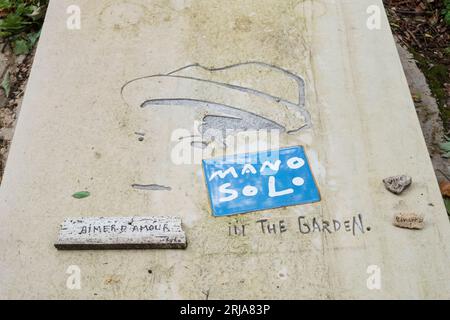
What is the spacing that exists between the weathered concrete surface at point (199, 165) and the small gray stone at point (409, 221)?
0.02 meters

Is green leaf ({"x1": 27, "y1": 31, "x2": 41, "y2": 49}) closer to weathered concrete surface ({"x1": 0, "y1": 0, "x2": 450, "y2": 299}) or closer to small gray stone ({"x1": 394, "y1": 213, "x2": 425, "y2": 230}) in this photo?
weathered concrete surface ({"x1": 0, "y1": 0, "x2": 450, "y2": 299})

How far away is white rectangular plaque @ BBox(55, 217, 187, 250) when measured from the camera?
1998 millimetres

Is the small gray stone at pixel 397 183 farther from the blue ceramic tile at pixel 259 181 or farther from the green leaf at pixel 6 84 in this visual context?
the green leaf at pixel 6 84

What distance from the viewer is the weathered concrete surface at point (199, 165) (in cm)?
196

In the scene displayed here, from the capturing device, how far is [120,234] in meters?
2.01

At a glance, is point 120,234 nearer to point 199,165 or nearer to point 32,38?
point 199,165

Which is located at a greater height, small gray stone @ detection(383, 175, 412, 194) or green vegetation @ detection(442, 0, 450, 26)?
green vegetation @ detection(442, 0, 450, 26)

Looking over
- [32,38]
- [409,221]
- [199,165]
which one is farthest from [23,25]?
[409,221]

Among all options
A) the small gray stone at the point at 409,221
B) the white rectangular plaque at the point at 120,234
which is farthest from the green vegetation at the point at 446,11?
the white rectangular plaque at the point at 120,234

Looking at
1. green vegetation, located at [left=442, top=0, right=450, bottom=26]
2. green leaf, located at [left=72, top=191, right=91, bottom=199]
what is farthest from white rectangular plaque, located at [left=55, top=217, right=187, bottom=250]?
green vegetation, located at [left=442, top=0, right=450, bottom=26]

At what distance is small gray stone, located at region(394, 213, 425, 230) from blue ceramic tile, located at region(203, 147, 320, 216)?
1.05ft
